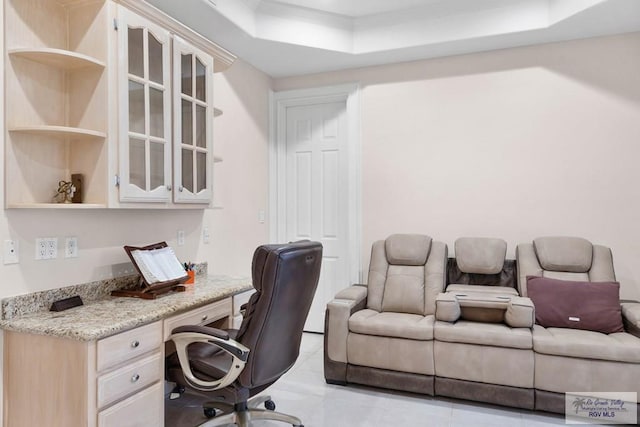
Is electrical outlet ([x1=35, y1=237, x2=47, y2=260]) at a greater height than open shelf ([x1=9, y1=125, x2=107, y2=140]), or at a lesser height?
lesser

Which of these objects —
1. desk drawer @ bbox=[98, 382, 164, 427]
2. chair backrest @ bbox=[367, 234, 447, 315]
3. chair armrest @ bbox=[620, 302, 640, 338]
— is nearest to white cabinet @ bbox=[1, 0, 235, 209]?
desk drawer @ bbox=[98, 382, 164, 427]

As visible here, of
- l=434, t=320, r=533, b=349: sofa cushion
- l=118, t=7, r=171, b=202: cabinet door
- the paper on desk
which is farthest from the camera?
l=434, t=320, r=533, b=349: sofa cushion

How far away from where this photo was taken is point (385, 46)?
3.52 metres

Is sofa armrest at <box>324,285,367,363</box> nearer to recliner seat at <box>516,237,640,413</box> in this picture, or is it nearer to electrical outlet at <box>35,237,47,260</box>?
recliner seat at <box>516,237,640,413</box>

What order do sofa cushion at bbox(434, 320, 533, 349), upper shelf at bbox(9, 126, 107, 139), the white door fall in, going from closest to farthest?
upper shelf at bbox(9, 126, 107, 139), sofa cushion at bbox(434, 320, 533, 349), the white door

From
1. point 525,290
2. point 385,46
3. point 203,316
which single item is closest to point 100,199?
point 203,316

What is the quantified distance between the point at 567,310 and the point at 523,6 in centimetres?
225

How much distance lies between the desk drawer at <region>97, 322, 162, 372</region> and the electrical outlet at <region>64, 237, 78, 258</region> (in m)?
0.63

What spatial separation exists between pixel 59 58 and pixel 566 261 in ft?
11.2

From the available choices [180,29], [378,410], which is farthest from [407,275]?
[180,29]

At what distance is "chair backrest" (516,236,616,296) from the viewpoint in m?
2.95

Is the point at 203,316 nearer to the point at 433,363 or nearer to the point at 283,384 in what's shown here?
the point at 283,384

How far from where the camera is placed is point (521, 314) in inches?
102

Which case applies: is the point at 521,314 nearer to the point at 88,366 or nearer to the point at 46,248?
the point at 88,366
